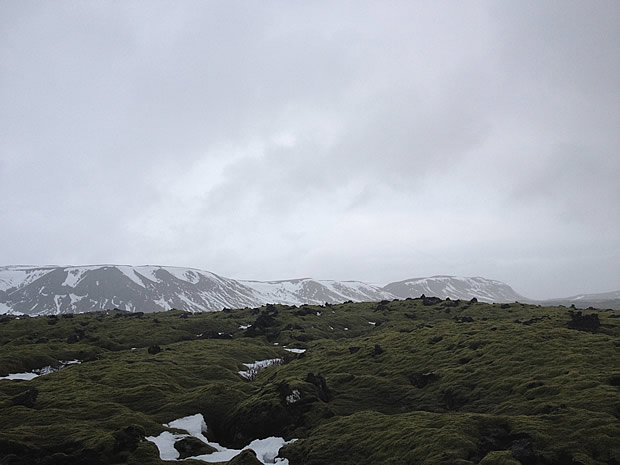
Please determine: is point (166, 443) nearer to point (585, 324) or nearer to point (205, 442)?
point (205, 442)

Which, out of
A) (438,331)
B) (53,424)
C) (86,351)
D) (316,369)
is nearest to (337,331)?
(438,331)

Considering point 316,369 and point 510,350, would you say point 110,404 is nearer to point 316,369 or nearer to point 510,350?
point 316,369

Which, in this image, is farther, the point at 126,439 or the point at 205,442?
the point at 205,442

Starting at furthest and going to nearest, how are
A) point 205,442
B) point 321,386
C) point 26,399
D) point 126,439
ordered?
point 321,386 → point 26,399 → point 205,442 → point 126,439

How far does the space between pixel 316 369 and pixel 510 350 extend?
15539mm

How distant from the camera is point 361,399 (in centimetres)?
2505

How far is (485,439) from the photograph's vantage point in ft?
51.4

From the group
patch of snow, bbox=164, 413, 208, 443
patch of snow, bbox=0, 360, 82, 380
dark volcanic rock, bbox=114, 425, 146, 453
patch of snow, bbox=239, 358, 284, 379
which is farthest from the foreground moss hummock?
patch of snow, bbox=239, 358, 284, 379

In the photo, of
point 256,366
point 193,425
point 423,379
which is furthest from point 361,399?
point 256,366

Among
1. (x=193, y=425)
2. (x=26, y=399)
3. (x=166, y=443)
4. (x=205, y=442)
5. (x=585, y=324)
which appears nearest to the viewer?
(x=166, y=443)

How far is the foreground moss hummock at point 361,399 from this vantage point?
15664 mm

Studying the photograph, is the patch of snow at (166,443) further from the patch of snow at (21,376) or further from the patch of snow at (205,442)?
the patch of snow at (21,376)

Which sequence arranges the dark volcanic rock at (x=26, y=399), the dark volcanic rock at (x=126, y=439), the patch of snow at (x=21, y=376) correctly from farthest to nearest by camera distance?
1. the patch of snow at (x=21, y=376)
2. the dark volcanic rock at (x=26, y=399)
3. the dark volcanic rock at (x=126, y=439)

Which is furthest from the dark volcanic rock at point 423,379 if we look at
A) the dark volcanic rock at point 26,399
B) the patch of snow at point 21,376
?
the patch of snow at point 21,376
